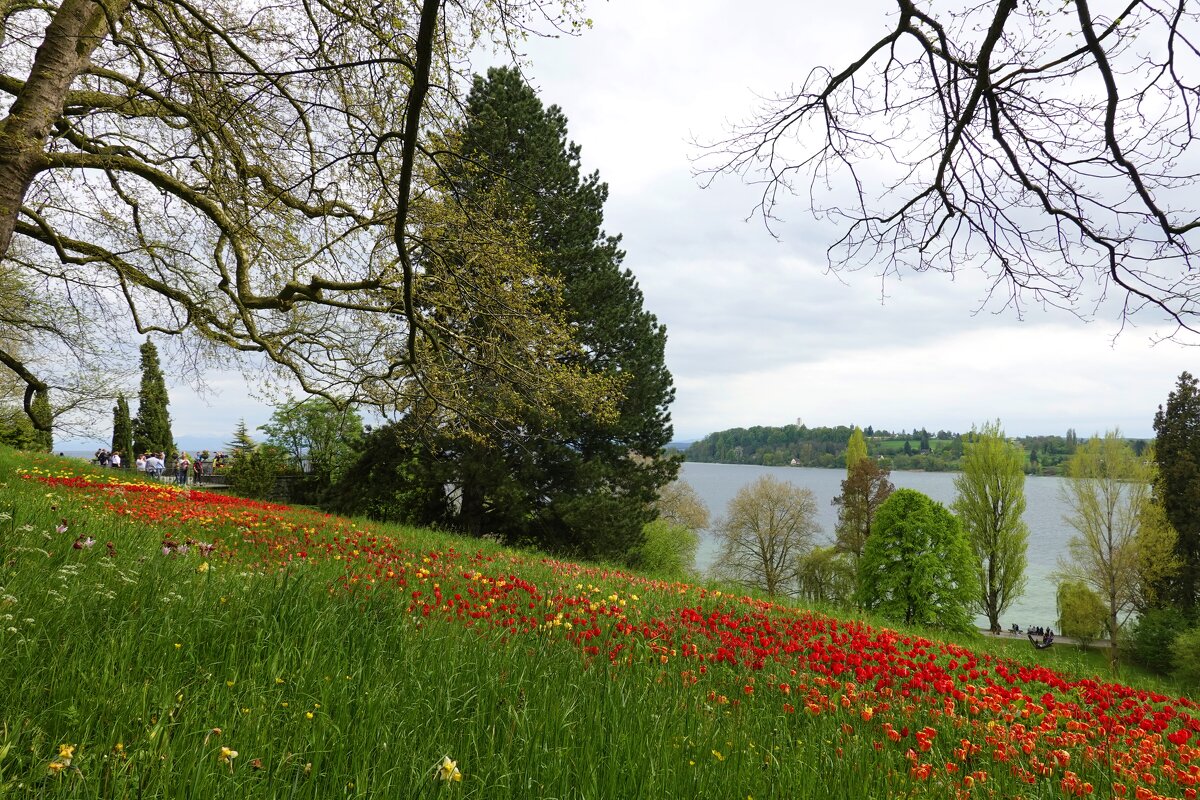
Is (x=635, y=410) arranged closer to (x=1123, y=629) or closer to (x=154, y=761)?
(x=154, y=761)

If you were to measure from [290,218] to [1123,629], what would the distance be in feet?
119

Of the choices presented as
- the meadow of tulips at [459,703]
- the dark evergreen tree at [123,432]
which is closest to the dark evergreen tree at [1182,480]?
the meadow of tulips at [459,703]

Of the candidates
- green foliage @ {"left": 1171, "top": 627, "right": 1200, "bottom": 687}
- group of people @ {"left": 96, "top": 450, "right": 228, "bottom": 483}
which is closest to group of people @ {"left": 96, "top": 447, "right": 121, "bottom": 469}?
group of people @ {"left": 96, "top": 450, "right": 228, "bottom": 483}

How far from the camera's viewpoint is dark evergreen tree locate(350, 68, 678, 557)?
15.3m

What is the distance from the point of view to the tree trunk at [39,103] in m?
5.19

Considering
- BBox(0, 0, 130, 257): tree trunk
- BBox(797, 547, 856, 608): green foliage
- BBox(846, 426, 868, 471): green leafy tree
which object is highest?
BBox(0, 0, 130, 257): tree trunk

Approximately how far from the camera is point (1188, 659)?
17.3 metres

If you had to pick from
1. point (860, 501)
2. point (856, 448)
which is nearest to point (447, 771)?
point (860, 501)

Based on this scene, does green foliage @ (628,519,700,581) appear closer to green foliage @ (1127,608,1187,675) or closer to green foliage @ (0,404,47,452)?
green foliage @ (1127,608,1187,675)

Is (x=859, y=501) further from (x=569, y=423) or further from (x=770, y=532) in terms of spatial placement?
(x=569, y=423)

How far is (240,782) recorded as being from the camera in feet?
6.00

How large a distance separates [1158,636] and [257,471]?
36263 mm

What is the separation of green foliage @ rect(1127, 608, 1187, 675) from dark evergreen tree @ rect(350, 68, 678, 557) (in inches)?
832

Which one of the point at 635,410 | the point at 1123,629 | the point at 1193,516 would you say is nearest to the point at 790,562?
the point at 1123,629
